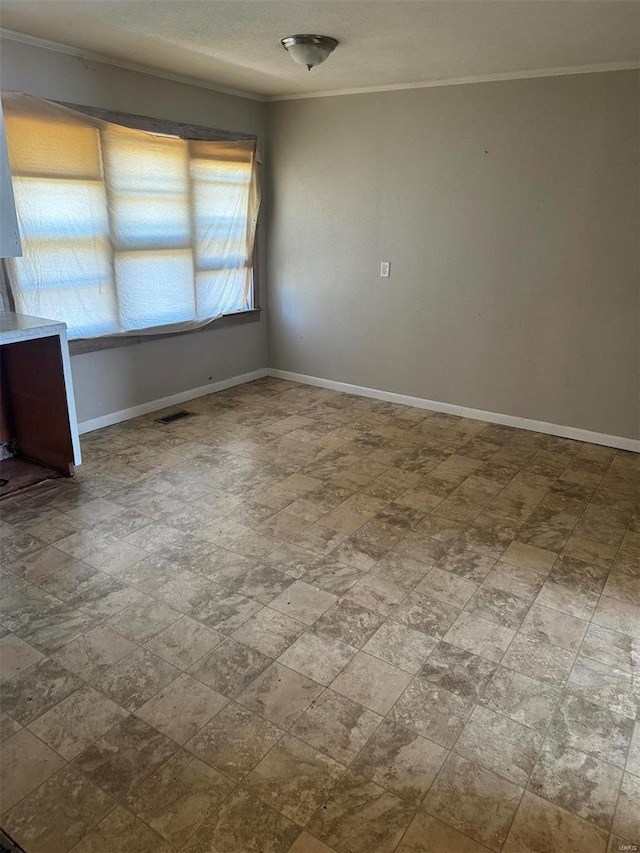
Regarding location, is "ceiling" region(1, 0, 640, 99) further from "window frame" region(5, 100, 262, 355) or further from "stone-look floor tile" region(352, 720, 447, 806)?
"stone-look floor tile" region(352, 720, 447, 806)

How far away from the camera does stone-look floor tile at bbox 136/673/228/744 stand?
67.9 inches

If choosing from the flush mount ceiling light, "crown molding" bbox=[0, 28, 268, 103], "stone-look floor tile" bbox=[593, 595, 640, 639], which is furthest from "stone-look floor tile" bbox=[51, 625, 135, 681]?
"crown molding" bbox=[0, 28, 268, 103]

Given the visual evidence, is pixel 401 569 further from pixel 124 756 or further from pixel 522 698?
pixel 124 756

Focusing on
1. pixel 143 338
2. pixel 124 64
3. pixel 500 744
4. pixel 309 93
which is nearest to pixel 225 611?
pixel 500 744

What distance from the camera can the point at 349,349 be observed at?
4.96 meters

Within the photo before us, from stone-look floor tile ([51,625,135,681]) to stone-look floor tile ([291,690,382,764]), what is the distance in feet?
2.30

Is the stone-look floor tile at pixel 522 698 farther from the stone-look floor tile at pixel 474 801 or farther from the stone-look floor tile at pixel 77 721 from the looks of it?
the stone-look floor tile at pixel 77 721

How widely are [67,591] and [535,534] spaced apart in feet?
7.10

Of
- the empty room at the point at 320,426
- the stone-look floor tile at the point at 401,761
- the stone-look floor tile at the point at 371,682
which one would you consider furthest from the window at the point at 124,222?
the stone-look floor tile at the point at 401,761

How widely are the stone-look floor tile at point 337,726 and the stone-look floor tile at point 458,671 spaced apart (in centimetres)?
28

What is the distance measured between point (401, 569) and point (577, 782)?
108 cm

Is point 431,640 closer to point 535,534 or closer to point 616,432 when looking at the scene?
point 535,534

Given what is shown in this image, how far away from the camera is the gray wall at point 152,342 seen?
3.27 m

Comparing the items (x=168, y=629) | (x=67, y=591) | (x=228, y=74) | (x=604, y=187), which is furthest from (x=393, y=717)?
(x=228, y=74)
